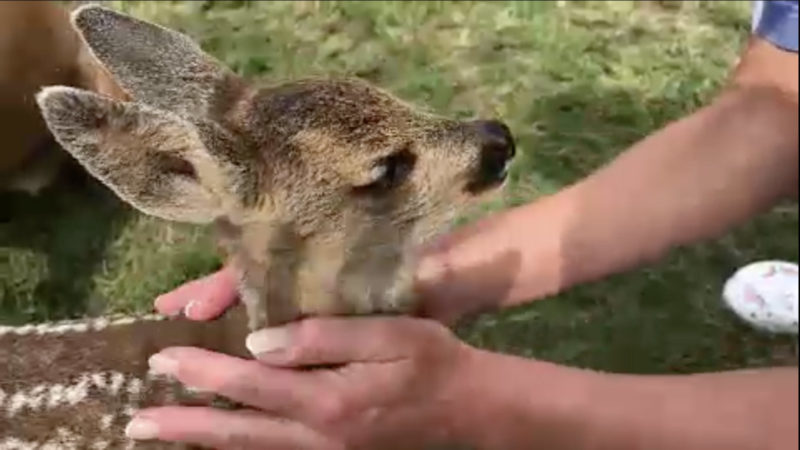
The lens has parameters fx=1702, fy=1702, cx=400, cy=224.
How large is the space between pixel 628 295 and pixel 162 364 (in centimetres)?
70

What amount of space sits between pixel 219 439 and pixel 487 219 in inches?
16.0

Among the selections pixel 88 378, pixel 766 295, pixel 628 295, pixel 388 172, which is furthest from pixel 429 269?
pixel 766 295

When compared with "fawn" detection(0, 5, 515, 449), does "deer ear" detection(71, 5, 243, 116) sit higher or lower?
higher

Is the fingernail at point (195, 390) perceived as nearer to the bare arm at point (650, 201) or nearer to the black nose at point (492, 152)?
the black nose at point (492, 152)

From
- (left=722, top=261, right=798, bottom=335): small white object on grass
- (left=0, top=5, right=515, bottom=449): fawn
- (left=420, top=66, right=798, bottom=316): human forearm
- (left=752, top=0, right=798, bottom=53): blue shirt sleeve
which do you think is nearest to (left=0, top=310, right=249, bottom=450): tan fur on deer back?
(left=0, top=5, right=515, bottom=449): fawn

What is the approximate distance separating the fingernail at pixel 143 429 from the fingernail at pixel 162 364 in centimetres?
4

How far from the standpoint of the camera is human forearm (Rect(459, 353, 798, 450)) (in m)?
1.22

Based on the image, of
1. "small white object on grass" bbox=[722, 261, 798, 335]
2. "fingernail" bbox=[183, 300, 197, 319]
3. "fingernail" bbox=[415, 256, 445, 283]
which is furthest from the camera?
"small white object on grass" bbox=[722, 261, 798, 335]

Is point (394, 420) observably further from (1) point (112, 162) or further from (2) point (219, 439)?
(1) point (112, 162)

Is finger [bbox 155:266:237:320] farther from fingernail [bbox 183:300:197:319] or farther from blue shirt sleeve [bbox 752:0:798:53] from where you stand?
blue shirt sleeve [bbox 752:0:798:53]

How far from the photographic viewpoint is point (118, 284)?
1271mm

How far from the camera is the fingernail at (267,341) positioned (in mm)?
1143

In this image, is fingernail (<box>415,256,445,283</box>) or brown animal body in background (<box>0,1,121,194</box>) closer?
brown animal body in background (<box>0,1,121,194</box>)

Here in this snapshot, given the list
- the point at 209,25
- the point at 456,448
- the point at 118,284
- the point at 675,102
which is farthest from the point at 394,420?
the point at 675,102
